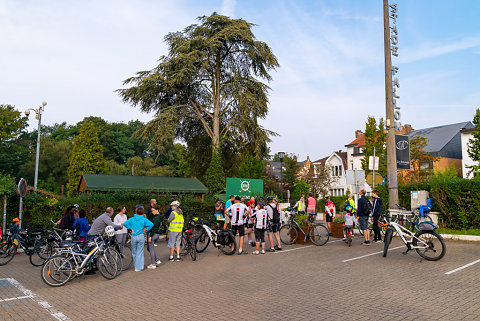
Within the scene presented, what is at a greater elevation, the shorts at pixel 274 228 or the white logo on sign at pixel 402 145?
the white logo on sign at pixel 402 145

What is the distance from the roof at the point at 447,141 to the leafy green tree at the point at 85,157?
44448mm

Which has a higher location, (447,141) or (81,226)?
(447,141)

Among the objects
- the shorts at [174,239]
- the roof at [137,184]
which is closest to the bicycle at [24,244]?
the shorts at [174,239]

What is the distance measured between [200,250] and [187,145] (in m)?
19.2

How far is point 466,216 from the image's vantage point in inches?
604

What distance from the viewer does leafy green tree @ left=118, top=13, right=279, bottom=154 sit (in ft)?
86.6

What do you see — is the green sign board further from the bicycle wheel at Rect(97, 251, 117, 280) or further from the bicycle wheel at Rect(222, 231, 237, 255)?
the bicycle wheel at Rect(97, 251, 117, 280)

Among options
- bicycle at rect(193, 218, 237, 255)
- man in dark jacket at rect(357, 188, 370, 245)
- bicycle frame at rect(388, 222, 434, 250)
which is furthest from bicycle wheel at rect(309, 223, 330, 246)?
bicycle frame at rect(388, 222, 434, 250)

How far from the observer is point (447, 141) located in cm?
5647

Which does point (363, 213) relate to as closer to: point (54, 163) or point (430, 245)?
point (430, 245)

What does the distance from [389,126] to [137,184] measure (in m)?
14.6

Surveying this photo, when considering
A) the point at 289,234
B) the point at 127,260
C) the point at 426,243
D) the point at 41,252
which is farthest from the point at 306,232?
the point at 41,252

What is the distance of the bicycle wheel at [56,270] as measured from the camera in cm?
846

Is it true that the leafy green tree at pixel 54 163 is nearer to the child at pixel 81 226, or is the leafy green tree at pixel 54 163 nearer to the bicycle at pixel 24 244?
the bicycle at pixel 24 244
